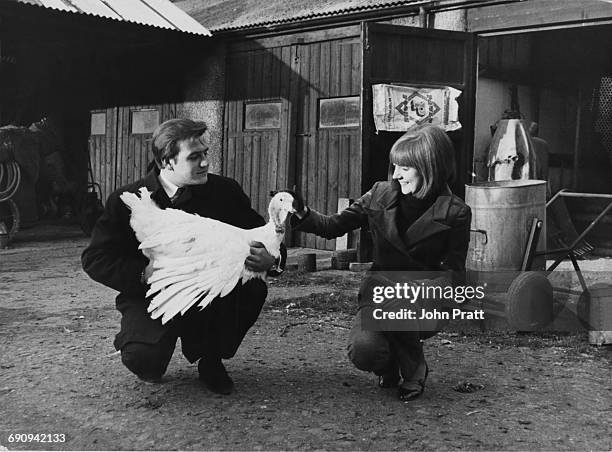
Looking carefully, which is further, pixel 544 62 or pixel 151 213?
pixel 544 62

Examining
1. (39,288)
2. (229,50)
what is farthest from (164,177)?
(229,50)

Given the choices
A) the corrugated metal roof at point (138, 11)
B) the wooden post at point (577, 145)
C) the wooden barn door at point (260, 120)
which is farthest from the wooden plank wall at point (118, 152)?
the wooden post at point (577, 145)

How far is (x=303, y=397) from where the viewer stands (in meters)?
3.46

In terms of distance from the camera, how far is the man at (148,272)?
3.35m

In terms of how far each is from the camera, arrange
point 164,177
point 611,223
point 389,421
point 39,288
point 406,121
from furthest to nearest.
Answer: point 611,223 < point 406,121 < point 39,288 < point 164,177 < point 389,421

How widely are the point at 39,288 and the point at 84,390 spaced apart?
3621 millimetres

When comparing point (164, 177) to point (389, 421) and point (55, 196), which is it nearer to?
point (389, 421)

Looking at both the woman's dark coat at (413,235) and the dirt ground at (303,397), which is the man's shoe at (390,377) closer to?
the dirt ground at (303,397)

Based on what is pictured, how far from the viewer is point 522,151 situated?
9.11m

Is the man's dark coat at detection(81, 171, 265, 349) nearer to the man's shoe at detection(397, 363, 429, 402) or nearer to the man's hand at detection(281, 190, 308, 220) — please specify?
the man's hand at detection(281, 190, 308, 220)

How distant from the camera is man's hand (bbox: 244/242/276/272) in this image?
3.22 metres

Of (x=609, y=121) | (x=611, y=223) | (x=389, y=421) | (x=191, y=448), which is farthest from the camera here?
(x=609, y=121)

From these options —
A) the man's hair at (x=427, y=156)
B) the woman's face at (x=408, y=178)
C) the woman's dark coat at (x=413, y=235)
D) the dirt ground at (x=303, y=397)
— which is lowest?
the dirt ground at (x=303, y=397)

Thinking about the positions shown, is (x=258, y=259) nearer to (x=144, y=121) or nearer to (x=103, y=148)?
(x=144, y=121)
